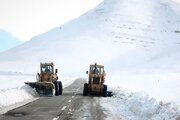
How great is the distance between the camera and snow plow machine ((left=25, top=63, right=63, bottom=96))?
107ft

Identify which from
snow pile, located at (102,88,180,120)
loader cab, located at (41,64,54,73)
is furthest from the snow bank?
snow pile, located at (102,88,180,120)

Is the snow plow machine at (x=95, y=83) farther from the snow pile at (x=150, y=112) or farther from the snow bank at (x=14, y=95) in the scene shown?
the snow pile at (x=150, y=112)

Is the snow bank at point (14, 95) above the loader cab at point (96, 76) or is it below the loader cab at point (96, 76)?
below

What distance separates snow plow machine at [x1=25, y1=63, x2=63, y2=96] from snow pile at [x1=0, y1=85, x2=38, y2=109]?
0.59 meters

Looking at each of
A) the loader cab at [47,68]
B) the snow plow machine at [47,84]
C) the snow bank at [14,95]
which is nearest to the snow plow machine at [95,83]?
the snow plow machine at [47,84]

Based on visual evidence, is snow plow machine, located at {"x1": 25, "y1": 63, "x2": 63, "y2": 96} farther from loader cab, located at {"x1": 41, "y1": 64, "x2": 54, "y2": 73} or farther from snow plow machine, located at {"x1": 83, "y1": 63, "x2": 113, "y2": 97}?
snow plow machine, located at {"x1": 83, "y1": 63, "x2": 113, "y2": 97}

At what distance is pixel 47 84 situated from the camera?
107 feet

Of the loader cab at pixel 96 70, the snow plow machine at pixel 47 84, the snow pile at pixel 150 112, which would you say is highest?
the loader cab at pixel 96 70

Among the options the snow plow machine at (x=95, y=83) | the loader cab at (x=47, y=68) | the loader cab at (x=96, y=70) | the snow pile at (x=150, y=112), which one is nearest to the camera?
the snow pile at (x=150, y=112)

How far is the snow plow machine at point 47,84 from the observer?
1289 inches

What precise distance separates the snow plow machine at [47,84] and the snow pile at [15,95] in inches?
23.2

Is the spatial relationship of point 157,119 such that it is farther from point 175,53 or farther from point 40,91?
point 175,53

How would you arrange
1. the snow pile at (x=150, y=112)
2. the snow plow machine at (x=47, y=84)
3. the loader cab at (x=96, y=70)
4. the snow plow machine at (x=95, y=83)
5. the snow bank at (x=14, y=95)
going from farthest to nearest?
the loader cab at (x=96, y=70) → the snow plow machine at (x=95, y=83) → the snow plow machine at (x=47, y=84) → the snow bank at (x=14, y=95) → the snow pile at (x=150, y=112)

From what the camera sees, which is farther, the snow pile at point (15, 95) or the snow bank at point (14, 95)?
the snow pile at point (15, 95)
